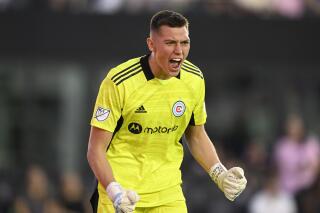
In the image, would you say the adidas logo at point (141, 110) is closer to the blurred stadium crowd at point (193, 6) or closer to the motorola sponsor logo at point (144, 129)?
the motorola sponsor logo at point (144, 129)

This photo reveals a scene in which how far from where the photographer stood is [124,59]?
717 inches

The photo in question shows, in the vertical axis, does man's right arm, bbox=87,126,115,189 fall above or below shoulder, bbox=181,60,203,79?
below

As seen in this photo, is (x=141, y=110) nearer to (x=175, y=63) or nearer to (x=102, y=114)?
(x=102, y=114)

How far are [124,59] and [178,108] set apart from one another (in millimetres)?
10474

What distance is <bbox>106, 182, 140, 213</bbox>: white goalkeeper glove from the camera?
7.17m

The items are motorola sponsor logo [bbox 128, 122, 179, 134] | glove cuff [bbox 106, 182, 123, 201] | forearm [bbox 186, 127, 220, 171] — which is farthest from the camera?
forearm [bbox 186, 127, 220, 171]

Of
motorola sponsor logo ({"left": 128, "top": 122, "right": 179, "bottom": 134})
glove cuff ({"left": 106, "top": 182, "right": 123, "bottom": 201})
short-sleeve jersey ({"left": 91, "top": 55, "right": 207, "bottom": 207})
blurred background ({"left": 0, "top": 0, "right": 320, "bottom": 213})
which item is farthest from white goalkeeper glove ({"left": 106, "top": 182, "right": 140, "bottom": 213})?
blurred background ({"left": 0, "top": 0, "right": 320, "bottom": 213})

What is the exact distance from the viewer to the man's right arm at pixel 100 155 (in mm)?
7473

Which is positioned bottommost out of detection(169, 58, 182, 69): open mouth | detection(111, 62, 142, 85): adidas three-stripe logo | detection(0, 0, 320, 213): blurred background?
detection(0, 0, 320, 213): blurred background

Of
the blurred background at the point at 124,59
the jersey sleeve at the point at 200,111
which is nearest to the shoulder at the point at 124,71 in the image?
the jersey sleeve at the point at 200,111

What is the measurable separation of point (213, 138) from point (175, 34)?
10.5 meters

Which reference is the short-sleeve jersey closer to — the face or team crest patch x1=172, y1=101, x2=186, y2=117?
team crest patch x1=172, y1=101, x2=186, y2=117

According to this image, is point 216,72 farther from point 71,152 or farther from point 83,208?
point 83,208

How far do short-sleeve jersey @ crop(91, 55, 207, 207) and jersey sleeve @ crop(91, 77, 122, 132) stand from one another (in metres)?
0.01
